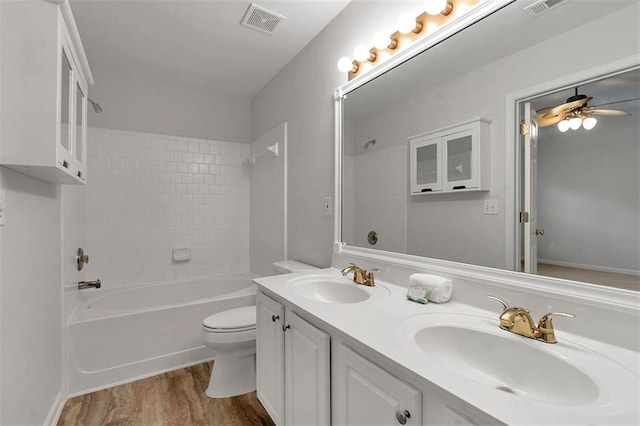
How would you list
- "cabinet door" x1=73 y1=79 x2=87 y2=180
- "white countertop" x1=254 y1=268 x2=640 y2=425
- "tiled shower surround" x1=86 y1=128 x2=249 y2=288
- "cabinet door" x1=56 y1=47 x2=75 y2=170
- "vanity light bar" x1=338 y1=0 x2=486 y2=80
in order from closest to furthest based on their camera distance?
1. "white countertop" x1=254 y1=268 x2=640 y2=425
2. "cabinet door" x1=56 y1=47 x2=75 y2=170
3. "vanity light bar" x1=338 y1=0 x2=486 y2=80
4. "cabinet door" x1=73 y1=79 x2=87 y2=180
5. "tiled shower surround" x1=86 y1=128 x2=249 y2=288

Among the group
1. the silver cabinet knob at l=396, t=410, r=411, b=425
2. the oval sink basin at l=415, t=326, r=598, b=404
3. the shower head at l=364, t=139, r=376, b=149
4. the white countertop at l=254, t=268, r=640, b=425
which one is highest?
the shower head at l=364, t=139, r=376, b=149

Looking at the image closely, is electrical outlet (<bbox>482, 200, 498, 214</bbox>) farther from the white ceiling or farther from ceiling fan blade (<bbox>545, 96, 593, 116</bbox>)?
the white ceiling

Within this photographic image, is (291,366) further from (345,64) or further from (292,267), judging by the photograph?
(345,64)

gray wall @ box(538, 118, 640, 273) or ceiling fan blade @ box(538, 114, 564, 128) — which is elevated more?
ceiling fan blade @ box(538, 114, 564, 128)

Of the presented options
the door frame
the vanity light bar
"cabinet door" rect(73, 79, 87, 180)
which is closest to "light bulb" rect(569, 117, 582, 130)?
the door frame

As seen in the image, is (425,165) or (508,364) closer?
(508,364)

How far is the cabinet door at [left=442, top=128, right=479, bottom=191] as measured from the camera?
1177 mm

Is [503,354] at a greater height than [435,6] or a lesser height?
lesser

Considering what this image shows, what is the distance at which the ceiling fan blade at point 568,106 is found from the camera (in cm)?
89

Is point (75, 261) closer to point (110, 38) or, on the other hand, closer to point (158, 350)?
point (158, 350)

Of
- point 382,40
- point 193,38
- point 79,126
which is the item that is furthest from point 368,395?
point 193,38

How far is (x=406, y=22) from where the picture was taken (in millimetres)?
1400

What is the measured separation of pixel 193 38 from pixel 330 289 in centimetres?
206

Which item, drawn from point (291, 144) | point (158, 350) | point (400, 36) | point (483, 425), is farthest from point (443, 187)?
point (158, 350)
